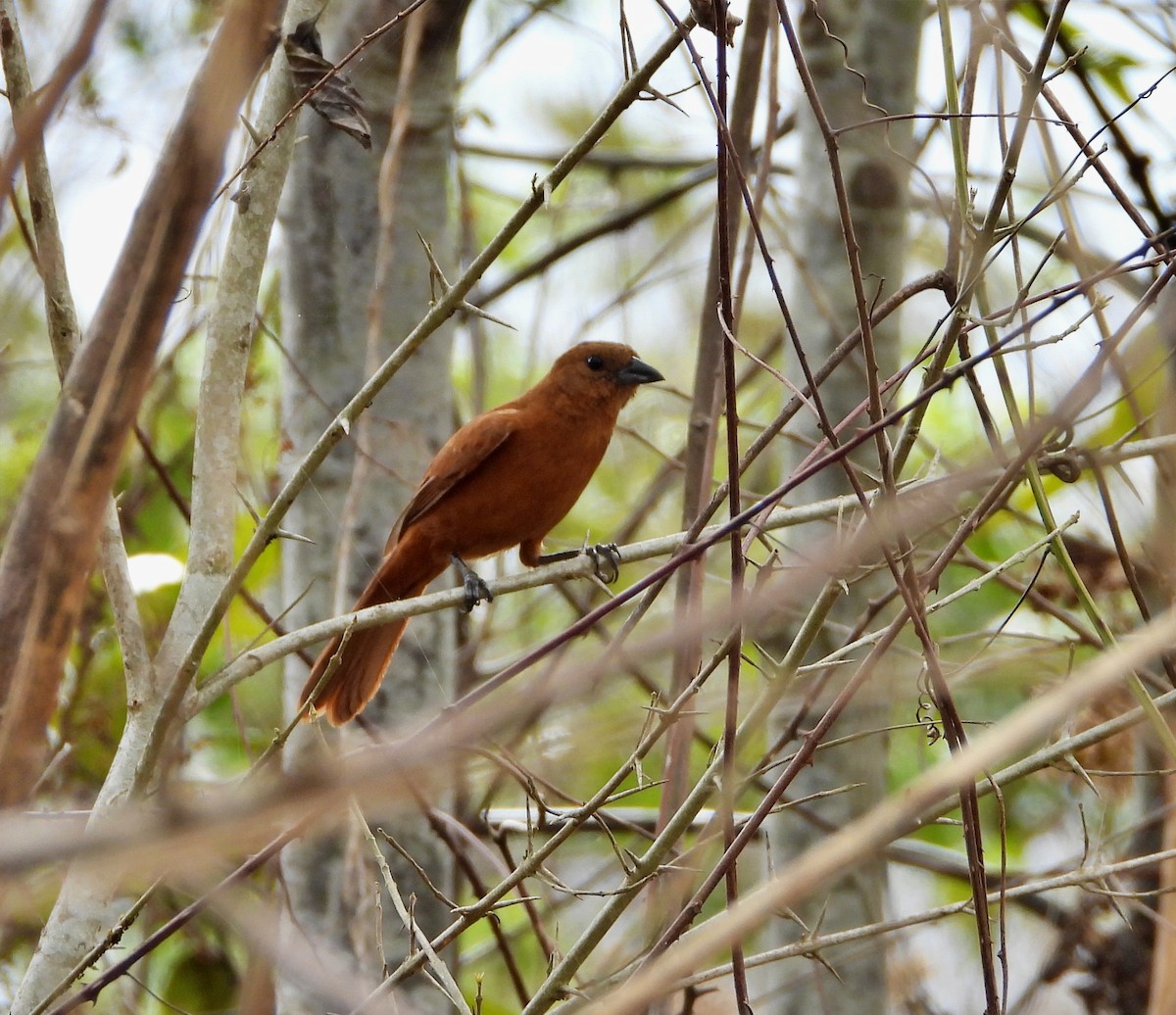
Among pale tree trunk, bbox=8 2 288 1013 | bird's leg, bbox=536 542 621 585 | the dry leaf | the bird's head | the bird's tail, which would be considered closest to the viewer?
pale tree trunk, bbox=8 2 288 1013

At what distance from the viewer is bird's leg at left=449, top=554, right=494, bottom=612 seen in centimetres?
328

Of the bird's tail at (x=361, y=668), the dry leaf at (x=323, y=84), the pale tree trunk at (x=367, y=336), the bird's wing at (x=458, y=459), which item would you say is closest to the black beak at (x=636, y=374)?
the bird's wing at (x=458, y=459)

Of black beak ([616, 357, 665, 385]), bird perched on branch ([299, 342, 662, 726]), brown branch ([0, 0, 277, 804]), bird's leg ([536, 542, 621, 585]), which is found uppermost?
black beak ([616, 357, 665, 385])

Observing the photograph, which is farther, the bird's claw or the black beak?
the black beak

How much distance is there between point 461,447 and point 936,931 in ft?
13.0

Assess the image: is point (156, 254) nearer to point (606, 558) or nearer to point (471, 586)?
point (471, 586)

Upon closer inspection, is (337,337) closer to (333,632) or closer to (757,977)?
(333,632)

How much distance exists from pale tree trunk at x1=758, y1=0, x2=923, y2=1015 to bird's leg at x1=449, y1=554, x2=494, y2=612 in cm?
97

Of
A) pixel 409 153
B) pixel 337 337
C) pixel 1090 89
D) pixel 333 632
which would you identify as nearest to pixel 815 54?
pixel 1090 89

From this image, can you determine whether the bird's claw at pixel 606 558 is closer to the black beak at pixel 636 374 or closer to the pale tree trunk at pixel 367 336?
the pale tree trunk at pixel 367 336

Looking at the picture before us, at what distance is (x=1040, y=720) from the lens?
805mm

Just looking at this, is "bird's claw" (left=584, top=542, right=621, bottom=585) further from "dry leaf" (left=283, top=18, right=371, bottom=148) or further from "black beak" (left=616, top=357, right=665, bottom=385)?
"dry leaf" (left=283, top=18, right=371, bottom=148)

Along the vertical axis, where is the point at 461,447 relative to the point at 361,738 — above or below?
above

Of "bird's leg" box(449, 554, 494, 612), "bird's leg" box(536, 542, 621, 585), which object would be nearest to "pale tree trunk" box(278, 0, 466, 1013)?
"bird's leg" box(449, 554, 494, 612)
